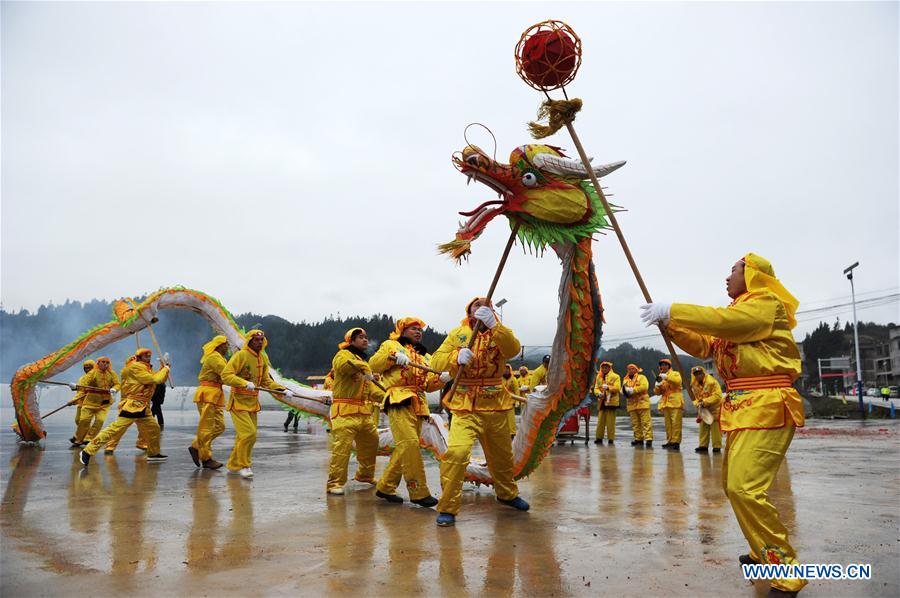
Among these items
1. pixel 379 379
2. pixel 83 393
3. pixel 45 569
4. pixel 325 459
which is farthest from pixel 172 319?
pixel 45 569

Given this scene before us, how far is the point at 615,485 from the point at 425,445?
2214mm

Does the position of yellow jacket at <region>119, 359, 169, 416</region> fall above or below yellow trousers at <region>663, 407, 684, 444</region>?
above

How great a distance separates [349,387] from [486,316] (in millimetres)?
2199

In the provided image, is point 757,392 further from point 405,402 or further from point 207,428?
point 207,428

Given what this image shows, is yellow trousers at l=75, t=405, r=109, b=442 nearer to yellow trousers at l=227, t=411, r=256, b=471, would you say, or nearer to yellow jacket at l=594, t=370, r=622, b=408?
yellow trousers at l=227, t=411, r=256, b=471

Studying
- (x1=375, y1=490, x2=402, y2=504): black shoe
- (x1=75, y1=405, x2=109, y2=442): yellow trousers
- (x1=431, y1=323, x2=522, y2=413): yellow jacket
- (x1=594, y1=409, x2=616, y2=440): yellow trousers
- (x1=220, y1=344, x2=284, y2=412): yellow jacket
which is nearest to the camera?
(x1=431, y1=323, x2=522, y2=413): yellow jacket

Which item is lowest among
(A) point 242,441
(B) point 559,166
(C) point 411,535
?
(C) point 411,535

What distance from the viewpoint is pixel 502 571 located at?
12.1ft

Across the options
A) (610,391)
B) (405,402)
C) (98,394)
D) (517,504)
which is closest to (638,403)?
(610,391)

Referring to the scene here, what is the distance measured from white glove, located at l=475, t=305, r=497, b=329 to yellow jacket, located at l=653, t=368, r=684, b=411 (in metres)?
7.65

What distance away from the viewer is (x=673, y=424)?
1168 cm

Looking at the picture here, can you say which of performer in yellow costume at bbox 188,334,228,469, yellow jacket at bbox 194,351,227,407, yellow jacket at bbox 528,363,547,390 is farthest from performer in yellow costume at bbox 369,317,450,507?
yellow jacket at bbox 528,363,547,390

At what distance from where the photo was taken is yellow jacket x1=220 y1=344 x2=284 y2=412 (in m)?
7.82

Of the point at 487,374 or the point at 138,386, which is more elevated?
the point at 487,374
